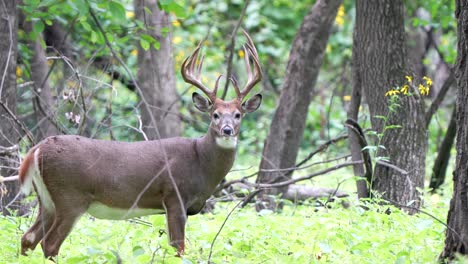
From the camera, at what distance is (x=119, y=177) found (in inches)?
225

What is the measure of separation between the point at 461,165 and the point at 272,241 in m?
1.47

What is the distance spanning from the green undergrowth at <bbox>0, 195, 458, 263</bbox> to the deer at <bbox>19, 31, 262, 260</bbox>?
172 millimetres

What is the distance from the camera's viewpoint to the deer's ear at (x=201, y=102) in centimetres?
661

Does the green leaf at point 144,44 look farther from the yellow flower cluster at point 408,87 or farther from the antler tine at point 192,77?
the yellow flower cluster at point 408,87

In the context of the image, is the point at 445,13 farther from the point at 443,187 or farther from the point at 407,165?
the point at 407,165

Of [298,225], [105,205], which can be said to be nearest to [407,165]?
[298,225]

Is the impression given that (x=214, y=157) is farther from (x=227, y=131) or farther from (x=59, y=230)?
(x=59, y=230)

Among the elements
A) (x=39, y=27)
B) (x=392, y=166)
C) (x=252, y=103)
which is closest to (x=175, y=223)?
(x=252, y=103)

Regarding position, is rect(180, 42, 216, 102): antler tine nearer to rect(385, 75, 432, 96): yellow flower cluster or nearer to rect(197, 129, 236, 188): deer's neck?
rect(197, 129, 236, 188): deer's neck

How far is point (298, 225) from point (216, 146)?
872 millimetres

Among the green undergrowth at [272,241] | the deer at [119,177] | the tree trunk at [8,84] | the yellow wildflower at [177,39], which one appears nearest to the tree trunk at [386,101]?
the green undergrowth at [272,241]

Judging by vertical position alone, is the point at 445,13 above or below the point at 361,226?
above

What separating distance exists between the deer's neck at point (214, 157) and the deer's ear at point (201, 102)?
0.40 metres

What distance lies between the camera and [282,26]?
1838 cm
